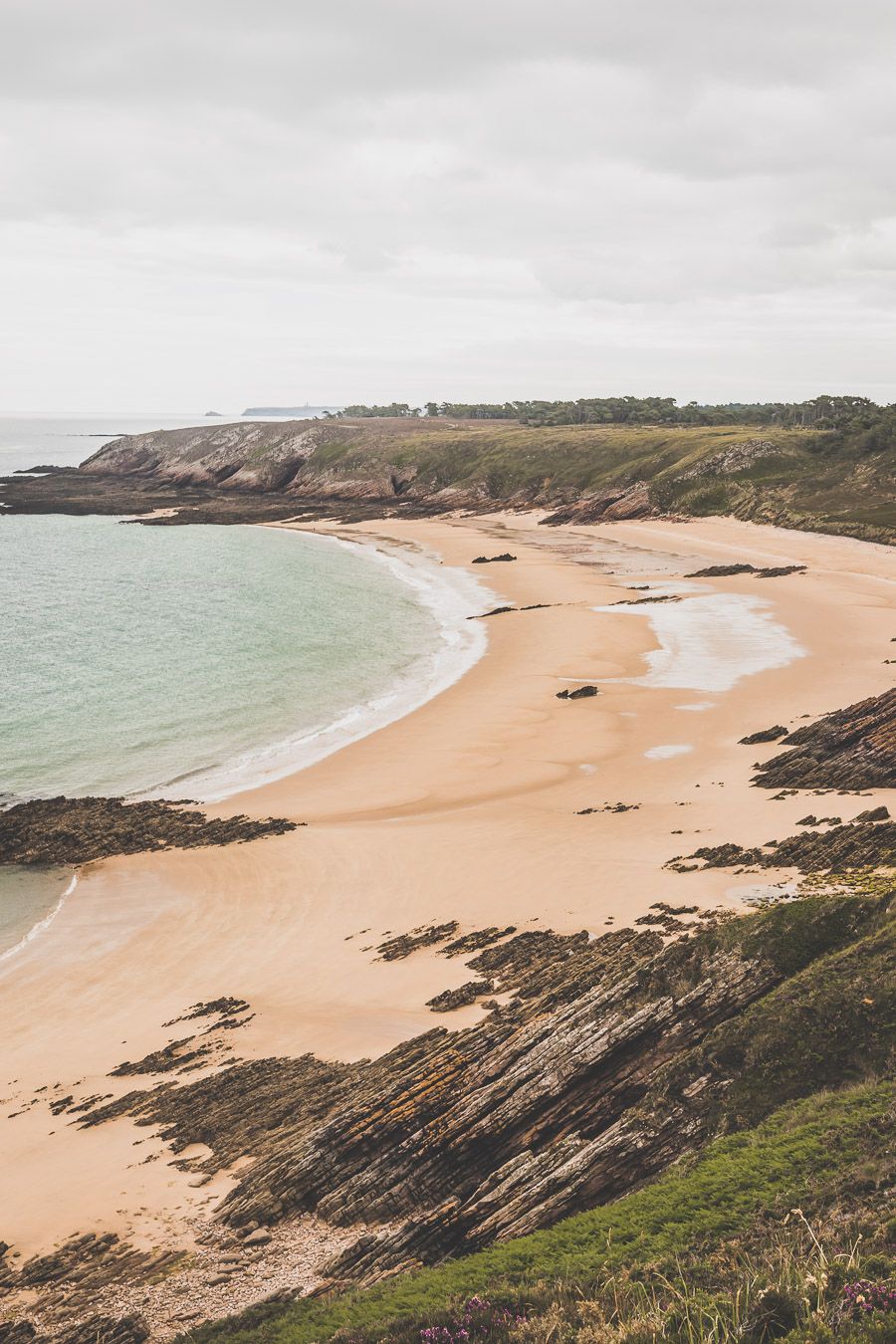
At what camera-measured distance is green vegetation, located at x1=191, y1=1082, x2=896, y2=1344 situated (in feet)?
23.1

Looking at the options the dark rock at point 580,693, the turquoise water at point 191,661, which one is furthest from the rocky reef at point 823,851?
the turquoise water at point 191,661

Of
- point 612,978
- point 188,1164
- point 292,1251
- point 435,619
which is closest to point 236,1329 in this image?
point 292,1251

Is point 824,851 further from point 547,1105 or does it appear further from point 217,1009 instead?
point 217,1009

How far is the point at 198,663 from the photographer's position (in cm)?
4828

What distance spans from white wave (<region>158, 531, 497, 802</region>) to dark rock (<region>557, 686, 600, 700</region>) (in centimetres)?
609

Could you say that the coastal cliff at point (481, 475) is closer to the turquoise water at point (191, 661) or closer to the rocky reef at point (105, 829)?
the turquoise water at point (191, 661)

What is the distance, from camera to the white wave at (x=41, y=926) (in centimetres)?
2141

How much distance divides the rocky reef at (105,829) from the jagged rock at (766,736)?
15.6 m

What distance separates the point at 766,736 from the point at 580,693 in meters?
9.74

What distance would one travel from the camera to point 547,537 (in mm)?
89250

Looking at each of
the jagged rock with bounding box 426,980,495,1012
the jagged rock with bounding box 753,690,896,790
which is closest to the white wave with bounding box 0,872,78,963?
the jagged rock with bounding box 426,980,495,1012

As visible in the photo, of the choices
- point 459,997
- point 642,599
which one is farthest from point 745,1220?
point 642,599

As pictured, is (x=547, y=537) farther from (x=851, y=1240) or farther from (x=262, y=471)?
(x=851, y=1240)

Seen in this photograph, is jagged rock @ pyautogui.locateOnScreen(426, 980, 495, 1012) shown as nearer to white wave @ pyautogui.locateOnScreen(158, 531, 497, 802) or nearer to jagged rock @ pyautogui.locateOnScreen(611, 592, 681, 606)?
white wave @ pyautogui.locateOnScreen(158, 531, 497, 802)
